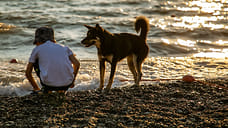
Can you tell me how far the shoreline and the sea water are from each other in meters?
1.35

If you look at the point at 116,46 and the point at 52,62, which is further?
the point at 116,46

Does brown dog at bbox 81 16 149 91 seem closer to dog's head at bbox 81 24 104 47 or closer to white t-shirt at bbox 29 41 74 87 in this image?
dog's head at bbox 81 24 104 47

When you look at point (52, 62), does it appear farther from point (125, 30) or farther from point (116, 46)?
point (125, 30)

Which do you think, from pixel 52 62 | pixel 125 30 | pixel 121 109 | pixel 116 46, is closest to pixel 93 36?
pixel 116 46

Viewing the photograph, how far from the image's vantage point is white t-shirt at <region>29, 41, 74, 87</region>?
A: 5334mm

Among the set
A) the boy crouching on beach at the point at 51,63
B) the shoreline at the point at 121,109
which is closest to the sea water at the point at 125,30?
the shoreline at the point at 121,109

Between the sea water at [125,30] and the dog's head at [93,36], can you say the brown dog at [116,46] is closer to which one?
the dog's head at [93,36]

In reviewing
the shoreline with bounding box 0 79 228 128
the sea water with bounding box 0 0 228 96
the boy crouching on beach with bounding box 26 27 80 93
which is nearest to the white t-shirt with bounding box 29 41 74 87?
the boy crouching on beach with bounding box 26 27 80 93

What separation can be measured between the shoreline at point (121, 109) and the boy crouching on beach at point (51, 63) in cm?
37

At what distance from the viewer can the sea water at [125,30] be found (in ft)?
29.6

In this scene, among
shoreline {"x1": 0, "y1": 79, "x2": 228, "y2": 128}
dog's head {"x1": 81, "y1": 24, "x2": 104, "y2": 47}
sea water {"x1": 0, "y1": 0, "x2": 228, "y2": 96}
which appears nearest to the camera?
shoreline {"x1": 0, "y1": 79, "x2": 228, "y2": 128}

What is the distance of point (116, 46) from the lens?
6.95 m

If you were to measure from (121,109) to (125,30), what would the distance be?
10.7m

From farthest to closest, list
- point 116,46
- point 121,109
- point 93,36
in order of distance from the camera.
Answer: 1. point 116,46
2. point 93,36
3. point 121,109
